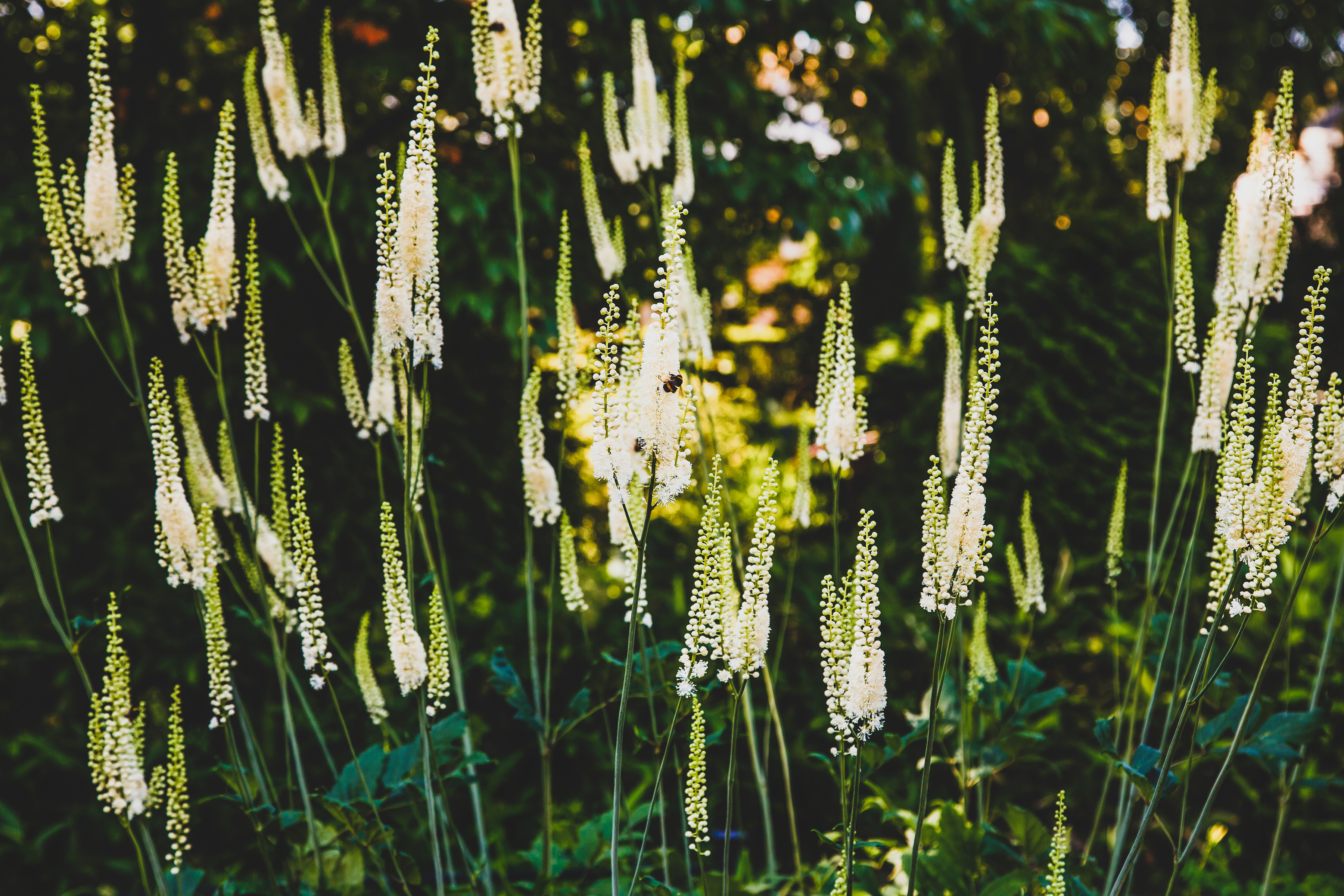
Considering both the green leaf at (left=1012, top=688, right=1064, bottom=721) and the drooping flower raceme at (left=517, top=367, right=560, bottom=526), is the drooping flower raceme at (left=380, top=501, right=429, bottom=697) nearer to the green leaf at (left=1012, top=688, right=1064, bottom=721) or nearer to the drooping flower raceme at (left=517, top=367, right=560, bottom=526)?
the drooping flower raceme at (left=517, top=367, right=560, bottom=526)

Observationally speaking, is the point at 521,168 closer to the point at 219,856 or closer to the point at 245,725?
the point at 245,725

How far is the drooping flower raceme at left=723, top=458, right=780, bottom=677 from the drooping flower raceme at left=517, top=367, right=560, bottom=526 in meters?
0.84

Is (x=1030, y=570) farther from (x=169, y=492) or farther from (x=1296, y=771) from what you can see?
(x=169, y=492)

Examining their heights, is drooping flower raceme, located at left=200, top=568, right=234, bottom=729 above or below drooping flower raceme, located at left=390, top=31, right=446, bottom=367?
below

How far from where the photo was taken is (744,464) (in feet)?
20.7

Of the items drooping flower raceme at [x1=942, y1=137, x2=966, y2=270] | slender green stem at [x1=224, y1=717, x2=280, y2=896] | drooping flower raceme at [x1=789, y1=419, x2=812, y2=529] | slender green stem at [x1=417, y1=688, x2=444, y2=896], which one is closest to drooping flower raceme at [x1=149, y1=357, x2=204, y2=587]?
slender green stem at [x1=224, y1=717, x2=280, y2=896]

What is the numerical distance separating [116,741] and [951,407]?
6.89 feet

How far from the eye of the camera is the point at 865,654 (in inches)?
62.3

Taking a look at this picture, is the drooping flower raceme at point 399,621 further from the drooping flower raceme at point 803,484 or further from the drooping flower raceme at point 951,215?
the drooping flower raceme at point 951,215

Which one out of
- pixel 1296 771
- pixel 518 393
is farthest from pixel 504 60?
pixel 518 393

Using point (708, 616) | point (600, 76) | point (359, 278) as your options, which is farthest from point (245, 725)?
point (600, 76)

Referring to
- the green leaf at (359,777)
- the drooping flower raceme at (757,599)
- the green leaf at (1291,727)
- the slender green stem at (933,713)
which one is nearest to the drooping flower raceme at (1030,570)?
the green leaf at (1291,727)

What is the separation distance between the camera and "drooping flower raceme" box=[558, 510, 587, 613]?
242 cm

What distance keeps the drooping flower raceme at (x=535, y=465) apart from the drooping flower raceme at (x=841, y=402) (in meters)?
0.69
